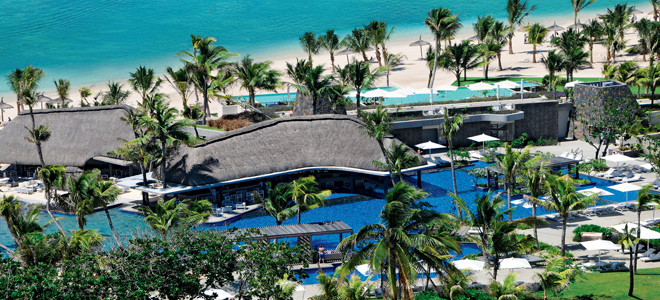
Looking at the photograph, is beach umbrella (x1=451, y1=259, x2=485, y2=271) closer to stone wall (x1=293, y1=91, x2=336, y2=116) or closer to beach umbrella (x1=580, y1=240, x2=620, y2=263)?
beach umbrella (x1=580, y1=240, x2=620, y2=263)

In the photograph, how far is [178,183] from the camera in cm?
3272

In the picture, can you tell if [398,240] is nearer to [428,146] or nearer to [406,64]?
[428,146]

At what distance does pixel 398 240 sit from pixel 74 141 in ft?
89.1

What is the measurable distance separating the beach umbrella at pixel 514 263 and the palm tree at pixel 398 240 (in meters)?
6.04

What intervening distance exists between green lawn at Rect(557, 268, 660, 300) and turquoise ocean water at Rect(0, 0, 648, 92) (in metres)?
86.5

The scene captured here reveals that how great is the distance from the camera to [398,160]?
2983cm

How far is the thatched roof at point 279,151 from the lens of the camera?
32.7 m

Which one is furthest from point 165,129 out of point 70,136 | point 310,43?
point 310,43

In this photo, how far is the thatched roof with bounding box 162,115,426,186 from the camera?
32.7 m

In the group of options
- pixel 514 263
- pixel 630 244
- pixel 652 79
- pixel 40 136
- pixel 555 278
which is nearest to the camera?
pixel 555 278

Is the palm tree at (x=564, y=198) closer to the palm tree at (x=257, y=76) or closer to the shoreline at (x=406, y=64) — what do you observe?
the palm tree at (x=257, y=76)

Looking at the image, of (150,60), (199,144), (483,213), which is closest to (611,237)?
(483,213)

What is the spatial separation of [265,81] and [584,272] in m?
24.0

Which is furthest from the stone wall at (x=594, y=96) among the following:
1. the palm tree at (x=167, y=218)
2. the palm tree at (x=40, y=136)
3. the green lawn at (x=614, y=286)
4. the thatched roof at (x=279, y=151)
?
the palm tree at (x=40, y=136)
